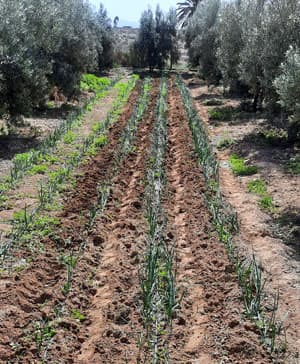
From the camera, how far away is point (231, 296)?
615 cm

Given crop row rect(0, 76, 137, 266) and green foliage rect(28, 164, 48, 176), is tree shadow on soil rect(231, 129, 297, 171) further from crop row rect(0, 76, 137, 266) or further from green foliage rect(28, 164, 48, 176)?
green foliage rect(28, 164, 48, 176)

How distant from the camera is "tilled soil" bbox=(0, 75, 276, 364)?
517 cm

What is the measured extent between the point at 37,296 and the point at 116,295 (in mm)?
1020

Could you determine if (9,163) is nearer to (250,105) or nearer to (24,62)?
(24,62)

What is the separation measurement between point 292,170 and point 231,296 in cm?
673

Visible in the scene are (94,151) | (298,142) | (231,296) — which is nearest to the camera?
(231,296)

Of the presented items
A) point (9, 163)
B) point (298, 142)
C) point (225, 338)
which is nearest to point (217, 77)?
point (298, 142)

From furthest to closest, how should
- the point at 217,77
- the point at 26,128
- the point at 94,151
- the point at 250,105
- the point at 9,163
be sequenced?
1. the point at 217,77
2. the point at 250,105
3. the point at 26,128
4. the point at 94,151
5. the point at 9,163

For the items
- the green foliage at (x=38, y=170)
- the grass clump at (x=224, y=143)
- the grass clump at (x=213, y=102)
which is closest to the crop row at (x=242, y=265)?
the grass clump at (x=224, y=143)

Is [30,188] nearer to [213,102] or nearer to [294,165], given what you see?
[294,165]

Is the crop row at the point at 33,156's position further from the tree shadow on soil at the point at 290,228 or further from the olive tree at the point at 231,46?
the olive tree at the point at 231,46

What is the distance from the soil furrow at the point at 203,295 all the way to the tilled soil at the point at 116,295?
0.01 meters

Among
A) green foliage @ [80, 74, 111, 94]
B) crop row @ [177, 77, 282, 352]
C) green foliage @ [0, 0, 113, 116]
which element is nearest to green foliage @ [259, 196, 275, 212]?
crop row @ [177, 77, 282, 352]

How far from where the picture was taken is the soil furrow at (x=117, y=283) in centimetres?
527
